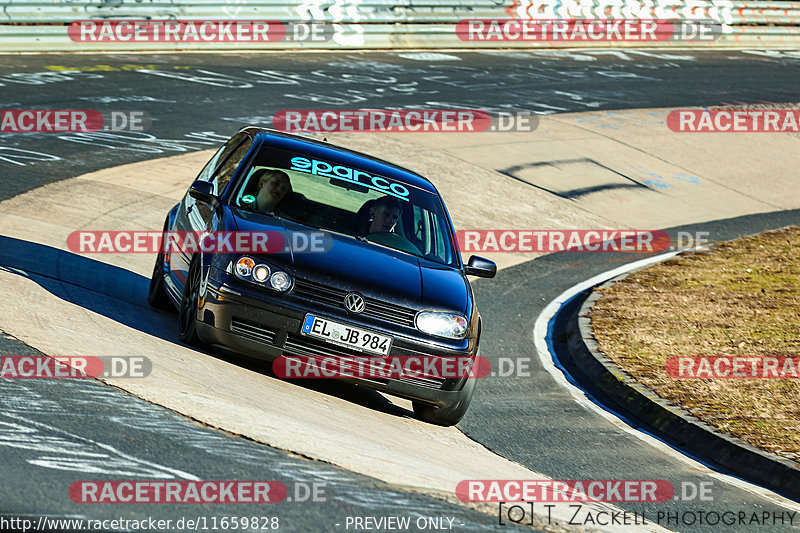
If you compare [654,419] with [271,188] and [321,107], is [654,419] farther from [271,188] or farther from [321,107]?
[321,107]

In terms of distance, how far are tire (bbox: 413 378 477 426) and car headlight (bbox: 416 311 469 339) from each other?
0.37m

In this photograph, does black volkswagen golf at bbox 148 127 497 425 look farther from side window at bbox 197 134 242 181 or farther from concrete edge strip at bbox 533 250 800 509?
concrete edge strip at bbox 533 250 800 509

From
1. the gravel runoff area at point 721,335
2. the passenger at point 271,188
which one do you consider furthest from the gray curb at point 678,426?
the passenger at point 271,188

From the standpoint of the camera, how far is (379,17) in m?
26.4

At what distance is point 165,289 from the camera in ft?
28.6

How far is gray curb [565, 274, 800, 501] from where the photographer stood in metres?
7.57

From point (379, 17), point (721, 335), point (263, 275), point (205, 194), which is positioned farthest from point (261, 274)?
point (379, 17)

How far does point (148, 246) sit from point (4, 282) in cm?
390

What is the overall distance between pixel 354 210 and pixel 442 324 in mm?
1747

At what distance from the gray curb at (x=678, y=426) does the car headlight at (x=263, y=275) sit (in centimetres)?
347

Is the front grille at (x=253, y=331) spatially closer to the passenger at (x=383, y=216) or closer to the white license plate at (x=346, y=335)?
the white license plate at (x=346, y=335)

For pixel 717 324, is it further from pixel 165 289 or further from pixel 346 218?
pixel 165 289

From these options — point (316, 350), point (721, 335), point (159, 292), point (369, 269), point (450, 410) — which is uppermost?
point (369, 269)

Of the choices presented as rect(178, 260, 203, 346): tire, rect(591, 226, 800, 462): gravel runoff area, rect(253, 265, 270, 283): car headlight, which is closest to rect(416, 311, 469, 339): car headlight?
rect(253, 265, 270, 283): car headlight
